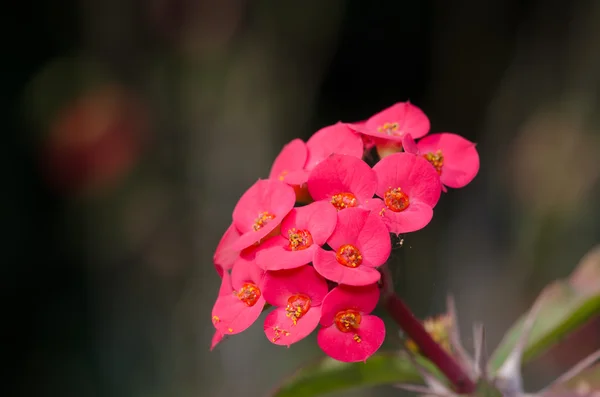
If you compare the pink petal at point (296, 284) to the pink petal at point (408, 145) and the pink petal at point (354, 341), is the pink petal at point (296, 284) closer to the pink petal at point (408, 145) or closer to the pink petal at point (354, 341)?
the pink petal at point (354, 341)

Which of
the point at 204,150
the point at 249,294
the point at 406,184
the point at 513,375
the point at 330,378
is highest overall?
the point at 406,184

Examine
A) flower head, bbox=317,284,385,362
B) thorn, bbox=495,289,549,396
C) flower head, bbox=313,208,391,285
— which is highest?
flower head, bbox=313,208,391,285

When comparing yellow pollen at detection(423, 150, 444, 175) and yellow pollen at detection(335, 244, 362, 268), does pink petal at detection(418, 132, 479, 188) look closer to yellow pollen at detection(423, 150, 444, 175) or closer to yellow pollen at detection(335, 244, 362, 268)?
yellow pollen at detection(423, 150, 444, 175)

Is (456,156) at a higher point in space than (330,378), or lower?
higher

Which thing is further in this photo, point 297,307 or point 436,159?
point 436,159

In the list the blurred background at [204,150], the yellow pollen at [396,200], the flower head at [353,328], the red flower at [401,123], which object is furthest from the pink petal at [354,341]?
the blurred background at [204,150]

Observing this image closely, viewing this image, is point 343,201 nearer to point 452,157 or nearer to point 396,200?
point 396,200

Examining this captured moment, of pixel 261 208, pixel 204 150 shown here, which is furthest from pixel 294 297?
pixel 204 150

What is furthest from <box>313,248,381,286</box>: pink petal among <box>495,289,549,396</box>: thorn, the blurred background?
the blurred background
